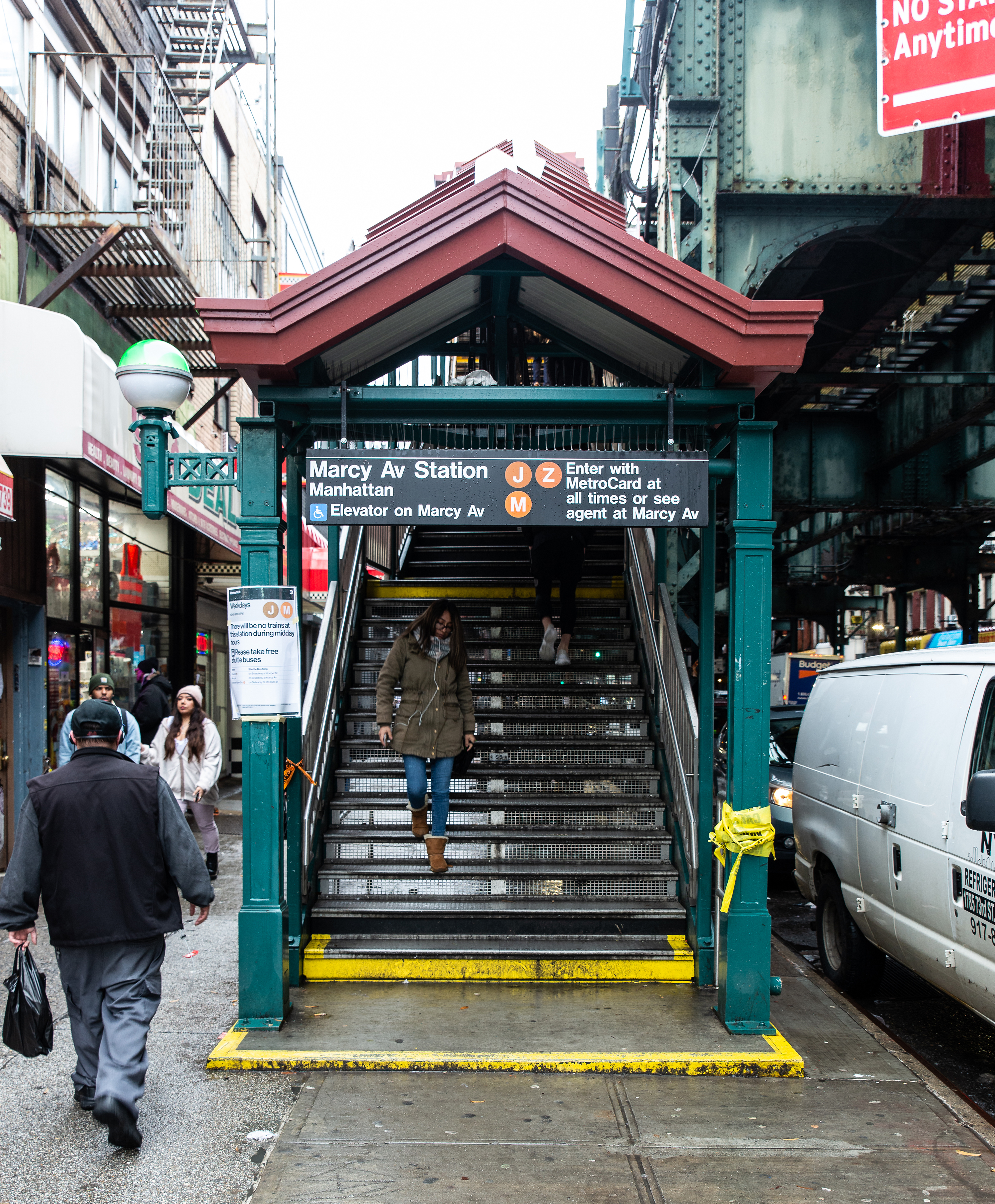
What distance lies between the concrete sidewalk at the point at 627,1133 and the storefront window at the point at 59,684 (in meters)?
5.72

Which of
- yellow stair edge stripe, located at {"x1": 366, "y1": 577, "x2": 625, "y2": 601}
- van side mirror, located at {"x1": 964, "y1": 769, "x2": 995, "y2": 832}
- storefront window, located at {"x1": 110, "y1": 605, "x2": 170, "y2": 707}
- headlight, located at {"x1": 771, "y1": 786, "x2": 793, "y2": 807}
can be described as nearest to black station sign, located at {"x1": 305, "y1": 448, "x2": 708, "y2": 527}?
van side mirror, located at {"x1": 964, "y1": 769, "x2": 995, "y2": 832}

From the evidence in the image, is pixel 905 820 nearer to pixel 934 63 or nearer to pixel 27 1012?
pixel 27 1012

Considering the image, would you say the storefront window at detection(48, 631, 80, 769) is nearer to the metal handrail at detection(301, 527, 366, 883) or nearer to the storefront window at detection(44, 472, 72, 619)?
the storefront window at detection(44, 472, 72, 619)

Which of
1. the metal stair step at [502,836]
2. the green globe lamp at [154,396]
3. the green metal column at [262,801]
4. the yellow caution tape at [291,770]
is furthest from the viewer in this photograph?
the metal stair step at [502,836]

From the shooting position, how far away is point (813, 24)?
32.0 ft

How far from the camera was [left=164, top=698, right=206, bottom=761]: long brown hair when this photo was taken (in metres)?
8.24

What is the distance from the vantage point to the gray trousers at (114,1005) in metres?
4.23

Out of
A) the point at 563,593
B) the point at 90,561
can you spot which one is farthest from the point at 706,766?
the point at 90,561

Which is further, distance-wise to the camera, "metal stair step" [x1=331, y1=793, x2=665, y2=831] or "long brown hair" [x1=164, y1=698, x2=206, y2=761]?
"long brown hair" [x1=164, y1=698, x2=206, y2=761]

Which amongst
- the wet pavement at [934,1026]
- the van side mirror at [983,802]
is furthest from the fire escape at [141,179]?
the wet pavement at [934,1026]

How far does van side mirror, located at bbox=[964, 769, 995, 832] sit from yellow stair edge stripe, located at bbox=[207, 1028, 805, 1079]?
1.70 metres

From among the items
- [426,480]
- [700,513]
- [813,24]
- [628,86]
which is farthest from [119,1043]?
[628,86]

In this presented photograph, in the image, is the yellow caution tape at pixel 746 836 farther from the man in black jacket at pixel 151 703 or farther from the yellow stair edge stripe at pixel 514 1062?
the man in black jacket at pixel 151 703

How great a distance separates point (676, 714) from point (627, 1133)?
3268 millimetres
